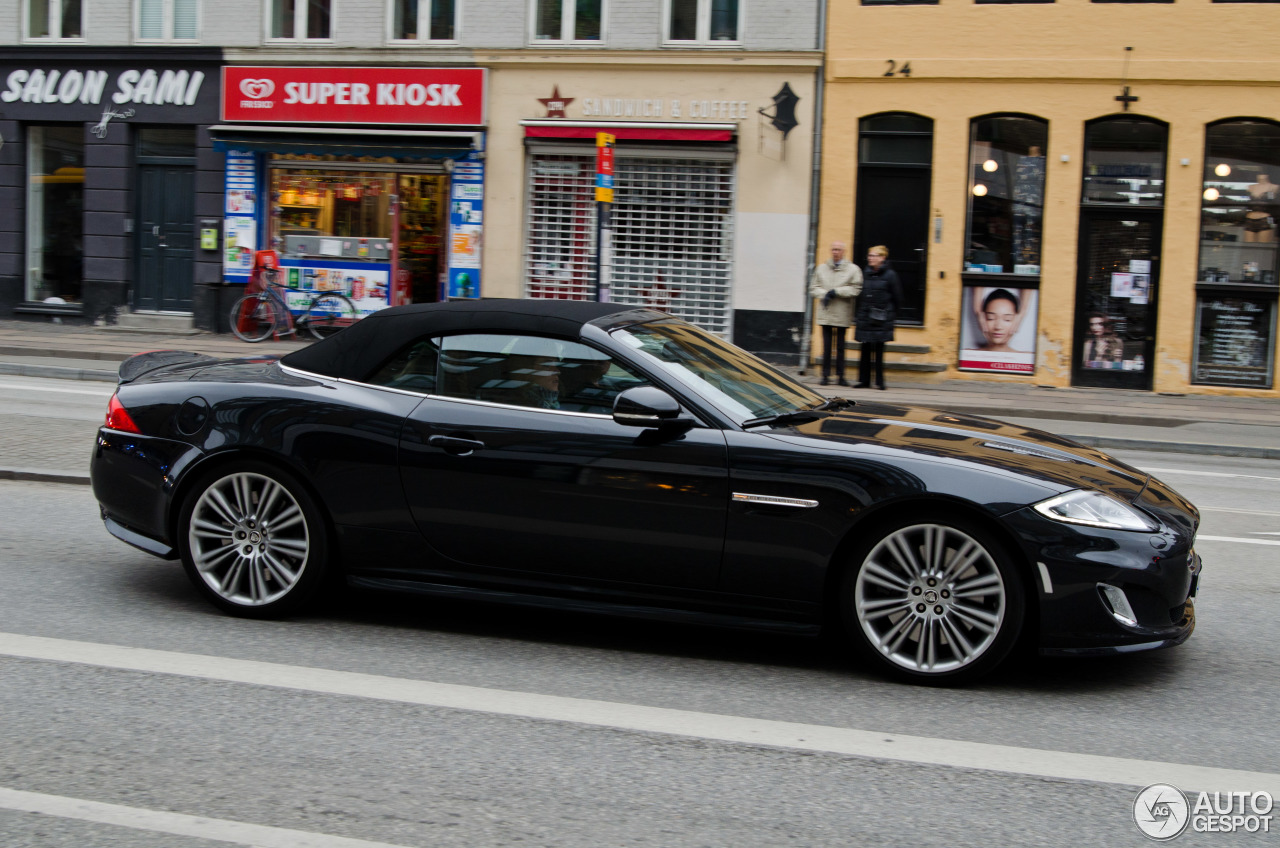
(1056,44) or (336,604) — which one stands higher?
(1056,44)

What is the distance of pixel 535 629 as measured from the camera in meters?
5.37

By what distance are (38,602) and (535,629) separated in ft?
7.33

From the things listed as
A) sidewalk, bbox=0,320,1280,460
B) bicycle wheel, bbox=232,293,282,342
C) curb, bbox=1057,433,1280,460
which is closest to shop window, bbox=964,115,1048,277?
sidewalk, bbox=0,320,1280,460

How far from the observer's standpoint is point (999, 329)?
60.9 ft

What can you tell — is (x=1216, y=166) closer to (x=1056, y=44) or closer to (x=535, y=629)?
(x=1056, y=44)

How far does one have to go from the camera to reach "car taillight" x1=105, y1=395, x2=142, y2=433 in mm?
5594

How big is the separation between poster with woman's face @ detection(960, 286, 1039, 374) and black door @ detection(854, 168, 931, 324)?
2.48ft

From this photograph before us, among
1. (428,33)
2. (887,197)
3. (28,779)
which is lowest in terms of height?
(28,779)

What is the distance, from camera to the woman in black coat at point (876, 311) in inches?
675

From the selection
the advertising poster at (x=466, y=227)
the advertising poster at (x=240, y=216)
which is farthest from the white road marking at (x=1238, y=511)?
the advertising poster at (x=240, y=216)

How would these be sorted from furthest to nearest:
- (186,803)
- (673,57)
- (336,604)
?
(673,57) < (336,604) < (186,803)

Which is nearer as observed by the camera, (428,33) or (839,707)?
(839,707)

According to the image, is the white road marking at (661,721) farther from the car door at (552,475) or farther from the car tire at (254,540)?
the car door at (552,475)

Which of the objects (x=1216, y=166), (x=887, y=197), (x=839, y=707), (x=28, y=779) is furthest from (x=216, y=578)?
(x=1216, y=166)
